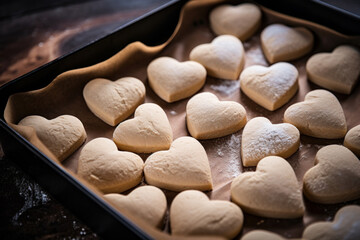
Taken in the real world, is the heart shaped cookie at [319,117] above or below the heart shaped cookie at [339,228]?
above

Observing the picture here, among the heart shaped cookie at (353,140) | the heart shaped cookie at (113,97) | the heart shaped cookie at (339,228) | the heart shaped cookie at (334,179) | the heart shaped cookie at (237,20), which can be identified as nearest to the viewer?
the heart shaped cookie at (339,228)

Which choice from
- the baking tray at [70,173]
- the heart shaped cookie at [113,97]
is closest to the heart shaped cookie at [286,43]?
the baking tray at [70,173]

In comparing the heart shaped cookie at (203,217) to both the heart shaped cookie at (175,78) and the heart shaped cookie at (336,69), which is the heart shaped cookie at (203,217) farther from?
the heart shaped cookie at (336,69)

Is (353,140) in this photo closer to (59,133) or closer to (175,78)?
(175,78)

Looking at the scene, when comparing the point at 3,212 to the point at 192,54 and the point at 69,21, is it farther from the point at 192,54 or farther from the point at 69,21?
the point at 69,21

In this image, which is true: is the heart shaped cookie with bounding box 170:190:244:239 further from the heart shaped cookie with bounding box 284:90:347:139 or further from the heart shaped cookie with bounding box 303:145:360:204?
the heart shaped cookie with bounding box 284:90:347:139

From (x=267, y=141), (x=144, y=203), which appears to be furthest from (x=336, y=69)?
(x=144, y=203)

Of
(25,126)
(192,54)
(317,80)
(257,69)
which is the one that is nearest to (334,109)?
(317,80)
